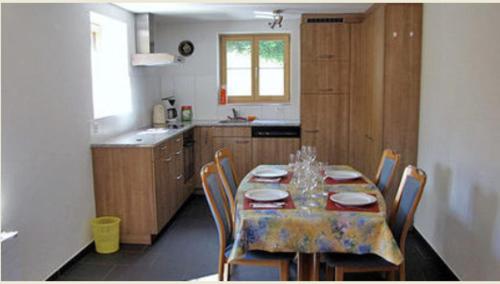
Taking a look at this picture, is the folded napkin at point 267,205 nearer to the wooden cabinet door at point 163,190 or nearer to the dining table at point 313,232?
the dining table at point 313,232

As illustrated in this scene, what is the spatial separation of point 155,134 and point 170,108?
1.30 metres

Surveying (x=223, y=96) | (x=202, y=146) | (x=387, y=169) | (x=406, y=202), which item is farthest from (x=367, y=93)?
(x=406, y=202)

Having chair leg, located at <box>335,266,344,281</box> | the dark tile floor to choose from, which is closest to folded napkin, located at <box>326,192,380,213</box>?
chair leg, located at <box>335,266,344,281</box>

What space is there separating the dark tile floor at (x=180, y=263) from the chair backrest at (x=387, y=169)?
0.65m

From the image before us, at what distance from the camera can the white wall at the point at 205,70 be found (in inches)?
221

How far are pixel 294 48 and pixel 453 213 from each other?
10.0ft

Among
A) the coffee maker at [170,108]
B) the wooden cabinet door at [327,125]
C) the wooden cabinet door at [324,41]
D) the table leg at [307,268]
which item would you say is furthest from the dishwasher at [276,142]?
the table leg at [307,268]

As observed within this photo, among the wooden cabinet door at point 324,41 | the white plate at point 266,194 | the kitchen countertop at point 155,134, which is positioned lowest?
the white plate at point 266,194

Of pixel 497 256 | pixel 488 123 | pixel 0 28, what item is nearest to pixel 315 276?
pixel 497 256

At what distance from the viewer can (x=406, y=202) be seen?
8.72 ft

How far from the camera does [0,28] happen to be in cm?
265

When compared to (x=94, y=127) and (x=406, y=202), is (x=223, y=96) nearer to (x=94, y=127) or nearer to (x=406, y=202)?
(x=94, y=127)

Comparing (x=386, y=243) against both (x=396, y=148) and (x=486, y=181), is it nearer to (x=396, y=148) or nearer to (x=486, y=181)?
(x=486, y=181)

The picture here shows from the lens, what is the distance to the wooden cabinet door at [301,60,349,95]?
16.8ft
